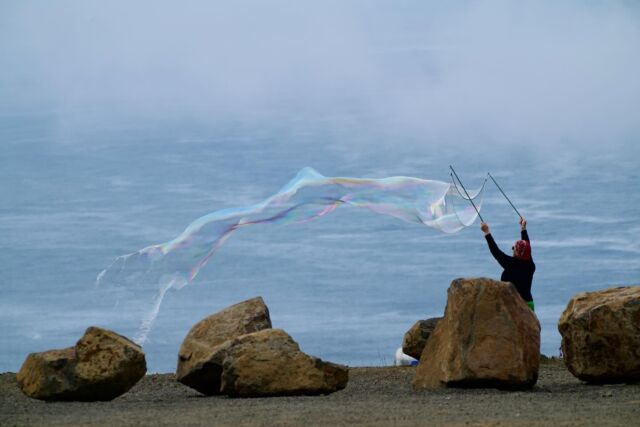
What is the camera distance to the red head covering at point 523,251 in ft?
61.0

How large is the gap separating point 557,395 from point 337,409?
2901 mm

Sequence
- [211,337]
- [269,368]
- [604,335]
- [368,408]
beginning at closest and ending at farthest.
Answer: [368,408]
[269,368]
[604,335]
[211,337]

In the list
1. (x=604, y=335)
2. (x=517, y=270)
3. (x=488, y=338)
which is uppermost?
(x=517, y=270)

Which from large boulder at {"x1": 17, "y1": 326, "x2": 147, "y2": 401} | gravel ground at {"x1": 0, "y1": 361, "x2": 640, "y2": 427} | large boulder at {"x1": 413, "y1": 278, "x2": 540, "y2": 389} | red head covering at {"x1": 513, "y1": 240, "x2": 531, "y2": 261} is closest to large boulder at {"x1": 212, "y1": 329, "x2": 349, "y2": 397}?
gravel ground at {"x1": 0, "y1": 361, "x2": 640, "y2": 427}

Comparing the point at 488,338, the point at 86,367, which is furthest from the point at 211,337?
the point at 488,338

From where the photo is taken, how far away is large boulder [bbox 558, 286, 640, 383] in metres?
16.4

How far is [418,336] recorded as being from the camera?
18844mm

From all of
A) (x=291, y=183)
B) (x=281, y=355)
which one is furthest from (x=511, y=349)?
(x=291, y=183)

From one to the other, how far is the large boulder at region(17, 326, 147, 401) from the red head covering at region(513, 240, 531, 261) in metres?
5.51

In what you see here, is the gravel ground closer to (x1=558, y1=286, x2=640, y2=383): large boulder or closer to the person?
(x1=558, y1=286, x2=640, y2=383): large boulder

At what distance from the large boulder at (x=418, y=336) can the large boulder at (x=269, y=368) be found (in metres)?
2.96

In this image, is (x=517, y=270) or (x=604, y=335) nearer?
(x=604, y=335)

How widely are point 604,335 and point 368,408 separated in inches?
136

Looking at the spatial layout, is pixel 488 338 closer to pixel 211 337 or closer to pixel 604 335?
pixel 604 335
